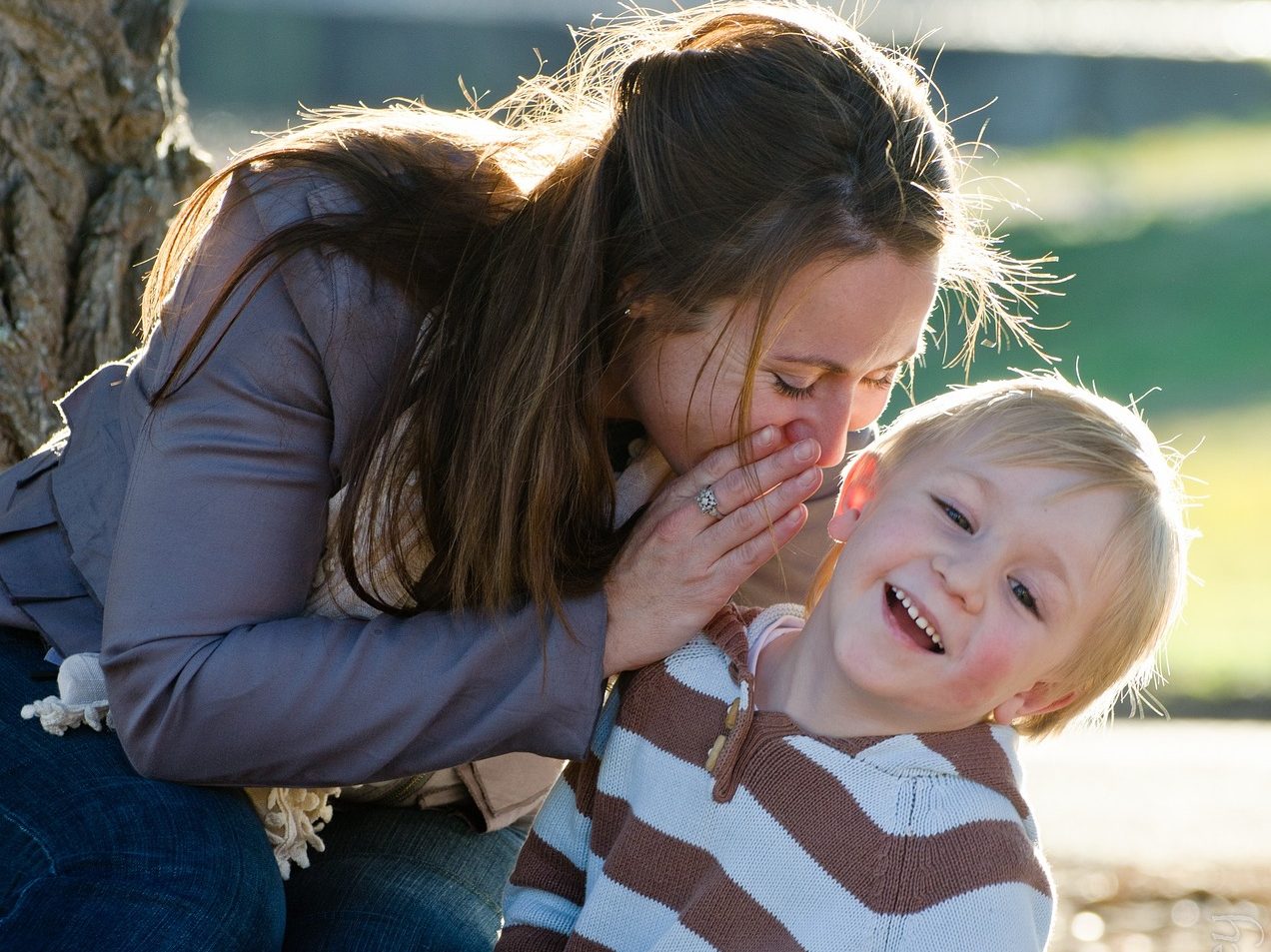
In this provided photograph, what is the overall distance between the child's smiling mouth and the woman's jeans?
2.49 feet

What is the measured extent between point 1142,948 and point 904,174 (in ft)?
6.90

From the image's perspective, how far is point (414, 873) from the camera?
7.13ft

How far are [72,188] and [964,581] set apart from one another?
176cm

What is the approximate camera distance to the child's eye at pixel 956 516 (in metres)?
1.86

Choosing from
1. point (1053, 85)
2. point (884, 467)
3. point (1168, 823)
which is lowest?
point (1053, 85)

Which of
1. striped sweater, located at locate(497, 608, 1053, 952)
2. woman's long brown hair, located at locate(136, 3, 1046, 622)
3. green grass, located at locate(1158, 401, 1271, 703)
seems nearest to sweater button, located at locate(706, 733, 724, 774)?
striped sweater, located at locate(497, 608, 1053, 952)

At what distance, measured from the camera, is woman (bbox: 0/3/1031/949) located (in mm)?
1866

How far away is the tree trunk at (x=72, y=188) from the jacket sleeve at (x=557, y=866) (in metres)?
1.20

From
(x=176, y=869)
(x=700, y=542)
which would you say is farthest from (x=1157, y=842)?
(x=176, y=869)

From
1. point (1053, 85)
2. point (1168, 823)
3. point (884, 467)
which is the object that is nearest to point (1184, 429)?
point (1168, 823)

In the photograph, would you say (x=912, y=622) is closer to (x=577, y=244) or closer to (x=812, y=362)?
(x=812, y=362)

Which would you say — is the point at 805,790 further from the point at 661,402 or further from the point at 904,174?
the point at 904,174

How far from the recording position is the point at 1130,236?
12.8 metres

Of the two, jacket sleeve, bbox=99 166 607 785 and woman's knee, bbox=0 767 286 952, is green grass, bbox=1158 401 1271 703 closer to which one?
jacket sleeve, bbox=99 166 607 785
